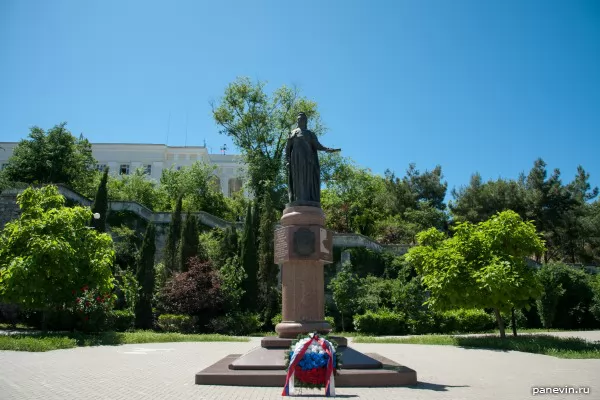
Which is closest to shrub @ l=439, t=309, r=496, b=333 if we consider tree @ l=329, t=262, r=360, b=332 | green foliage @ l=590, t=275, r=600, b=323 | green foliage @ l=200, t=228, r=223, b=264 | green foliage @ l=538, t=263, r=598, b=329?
tree @ l=329, t=262, r=360, b=332

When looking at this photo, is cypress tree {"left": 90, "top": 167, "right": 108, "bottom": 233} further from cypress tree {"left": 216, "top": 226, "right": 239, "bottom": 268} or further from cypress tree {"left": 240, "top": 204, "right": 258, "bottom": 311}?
cypress tree {"left": 240, "top": 204, "right": 258, "bottom": 311}

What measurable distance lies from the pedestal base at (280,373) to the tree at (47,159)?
35.0 m

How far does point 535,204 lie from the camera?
37.2 m

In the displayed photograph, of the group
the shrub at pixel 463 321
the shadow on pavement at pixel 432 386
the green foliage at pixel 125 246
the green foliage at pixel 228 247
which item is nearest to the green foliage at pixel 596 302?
the shrub at pixel 463 321

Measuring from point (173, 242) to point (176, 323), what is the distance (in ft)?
20.0

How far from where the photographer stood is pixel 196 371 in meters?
10.2

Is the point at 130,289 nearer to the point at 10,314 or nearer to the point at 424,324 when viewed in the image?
the point at 10,314

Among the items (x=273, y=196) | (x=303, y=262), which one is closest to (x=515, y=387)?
(x=303, y=262)

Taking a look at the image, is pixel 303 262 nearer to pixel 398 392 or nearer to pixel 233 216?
pixel 398 392

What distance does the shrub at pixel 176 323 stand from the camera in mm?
23297

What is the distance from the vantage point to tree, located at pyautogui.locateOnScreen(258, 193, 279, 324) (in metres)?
26.5

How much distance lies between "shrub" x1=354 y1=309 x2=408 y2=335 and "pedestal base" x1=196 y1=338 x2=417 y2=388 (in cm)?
1555

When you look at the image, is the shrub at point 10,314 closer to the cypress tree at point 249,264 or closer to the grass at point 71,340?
the grass at point 71,340

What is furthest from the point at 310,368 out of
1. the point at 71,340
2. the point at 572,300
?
the point at 572,300
